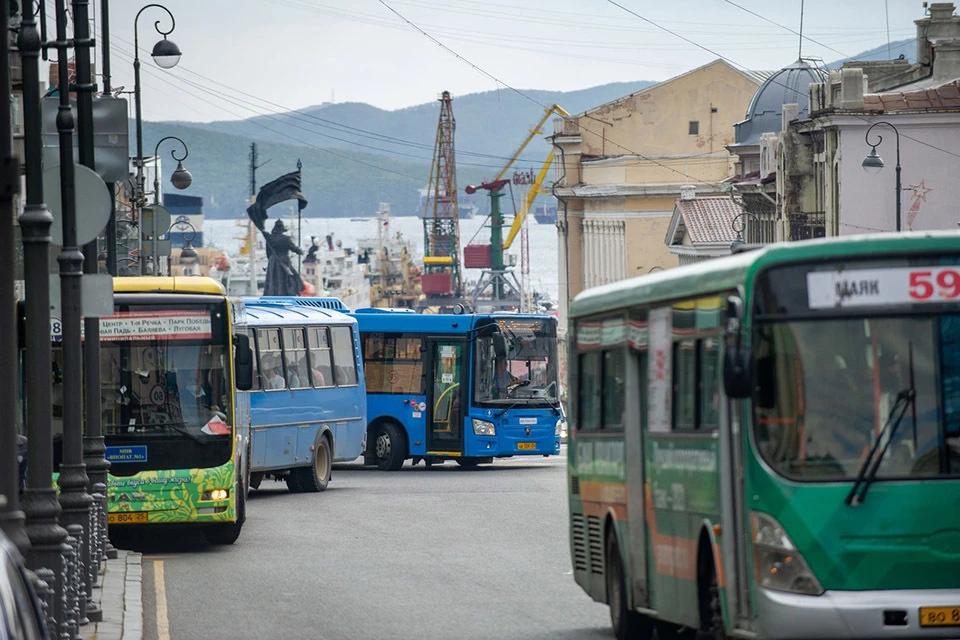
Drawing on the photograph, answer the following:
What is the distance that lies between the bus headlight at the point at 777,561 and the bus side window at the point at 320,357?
67.6 feet

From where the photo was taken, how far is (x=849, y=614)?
27.9 ft

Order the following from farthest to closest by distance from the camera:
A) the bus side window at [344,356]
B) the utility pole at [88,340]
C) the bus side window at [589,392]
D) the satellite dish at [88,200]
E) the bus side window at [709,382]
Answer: the bus side window at [344,356] < the utility pole at [88,340] < the satellite dish at [88,200] < the bus side window at [589,392] < the bus side window at [709,382]

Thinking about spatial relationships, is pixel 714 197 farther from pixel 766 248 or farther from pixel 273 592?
pixel 766 248

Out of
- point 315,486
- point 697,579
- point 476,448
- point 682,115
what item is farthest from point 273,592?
point 682,115

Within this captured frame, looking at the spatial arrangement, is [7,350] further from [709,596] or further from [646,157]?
[646,157]

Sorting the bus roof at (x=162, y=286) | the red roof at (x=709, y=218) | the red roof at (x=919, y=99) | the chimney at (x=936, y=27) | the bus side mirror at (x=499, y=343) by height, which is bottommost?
the bus side mirror at (x=499, y=343)

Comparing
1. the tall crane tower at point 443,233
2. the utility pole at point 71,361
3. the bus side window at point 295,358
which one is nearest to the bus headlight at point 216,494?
the utility pole at point 71,361

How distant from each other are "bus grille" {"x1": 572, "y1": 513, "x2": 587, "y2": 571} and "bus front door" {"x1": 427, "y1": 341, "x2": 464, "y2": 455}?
20.7m

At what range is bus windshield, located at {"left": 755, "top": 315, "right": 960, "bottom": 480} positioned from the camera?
877 centimetres

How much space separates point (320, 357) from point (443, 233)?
470 ft

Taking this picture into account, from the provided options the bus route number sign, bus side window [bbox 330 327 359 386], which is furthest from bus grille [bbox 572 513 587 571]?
bus side window [bbox 330 327 359 386]

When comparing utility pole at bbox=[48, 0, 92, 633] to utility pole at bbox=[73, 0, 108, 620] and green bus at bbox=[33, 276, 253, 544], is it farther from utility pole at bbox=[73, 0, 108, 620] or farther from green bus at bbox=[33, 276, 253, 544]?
green bus at bbox=[33, 276, 253, 544]

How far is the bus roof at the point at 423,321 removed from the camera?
112 ft

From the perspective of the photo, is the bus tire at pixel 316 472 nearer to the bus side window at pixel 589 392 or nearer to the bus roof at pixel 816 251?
the bus side window at pixel 589 392
